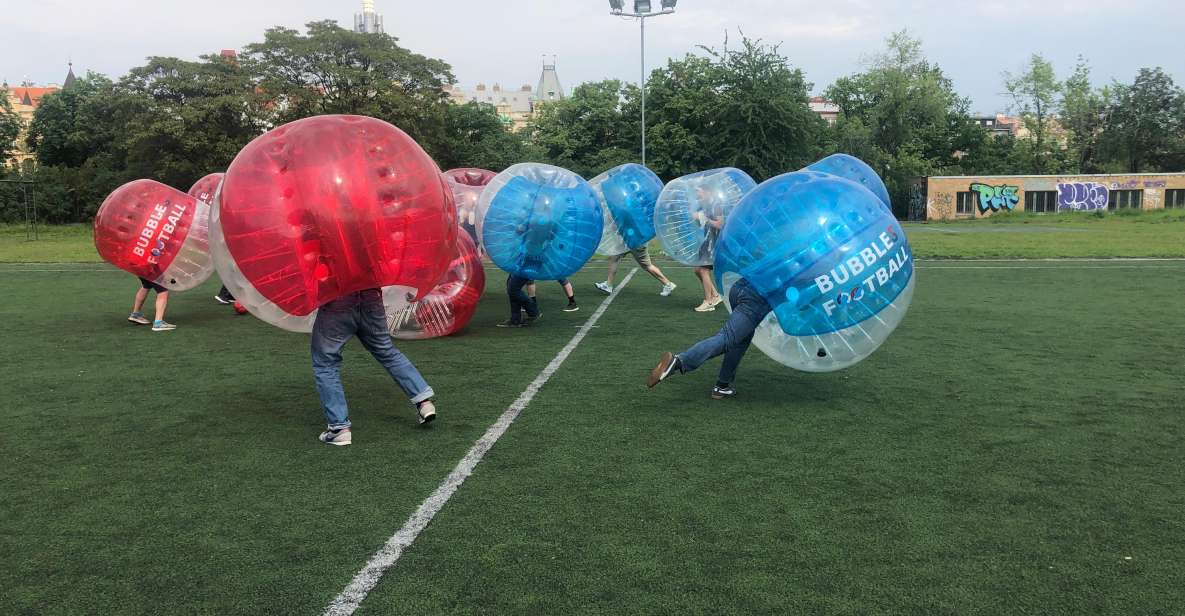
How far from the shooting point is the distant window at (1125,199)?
5066cm

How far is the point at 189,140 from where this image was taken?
140 ft

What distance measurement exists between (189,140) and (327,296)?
4225 cm

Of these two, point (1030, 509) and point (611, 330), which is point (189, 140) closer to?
point (611, 330)

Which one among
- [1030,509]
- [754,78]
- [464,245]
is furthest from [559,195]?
[754,78]

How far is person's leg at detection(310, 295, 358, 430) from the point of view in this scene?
19.1ft

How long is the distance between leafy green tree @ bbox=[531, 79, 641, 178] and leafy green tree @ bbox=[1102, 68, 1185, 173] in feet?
125

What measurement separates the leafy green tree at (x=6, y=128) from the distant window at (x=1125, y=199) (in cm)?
6761

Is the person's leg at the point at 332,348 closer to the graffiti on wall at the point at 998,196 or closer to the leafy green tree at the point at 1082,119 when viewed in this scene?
the graffiti on wall at the point at 998,196

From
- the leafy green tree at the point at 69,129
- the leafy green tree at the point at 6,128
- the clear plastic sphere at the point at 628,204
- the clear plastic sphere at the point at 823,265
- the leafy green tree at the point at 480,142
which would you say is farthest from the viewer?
the leafy green tree at the point at 69,129

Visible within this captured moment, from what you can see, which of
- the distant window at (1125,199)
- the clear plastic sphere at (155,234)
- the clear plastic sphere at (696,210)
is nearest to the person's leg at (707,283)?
the clear plastic sphere at (696,210)

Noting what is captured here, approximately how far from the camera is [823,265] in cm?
623

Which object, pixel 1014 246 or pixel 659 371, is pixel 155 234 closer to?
pixel 659 371

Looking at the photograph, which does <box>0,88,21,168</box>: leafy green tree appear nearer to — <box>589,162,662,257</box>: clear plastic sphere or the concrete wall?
<box>589,162,662,257</box>: clear plastic sphere

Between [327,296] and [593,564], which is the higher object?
[327,296]
